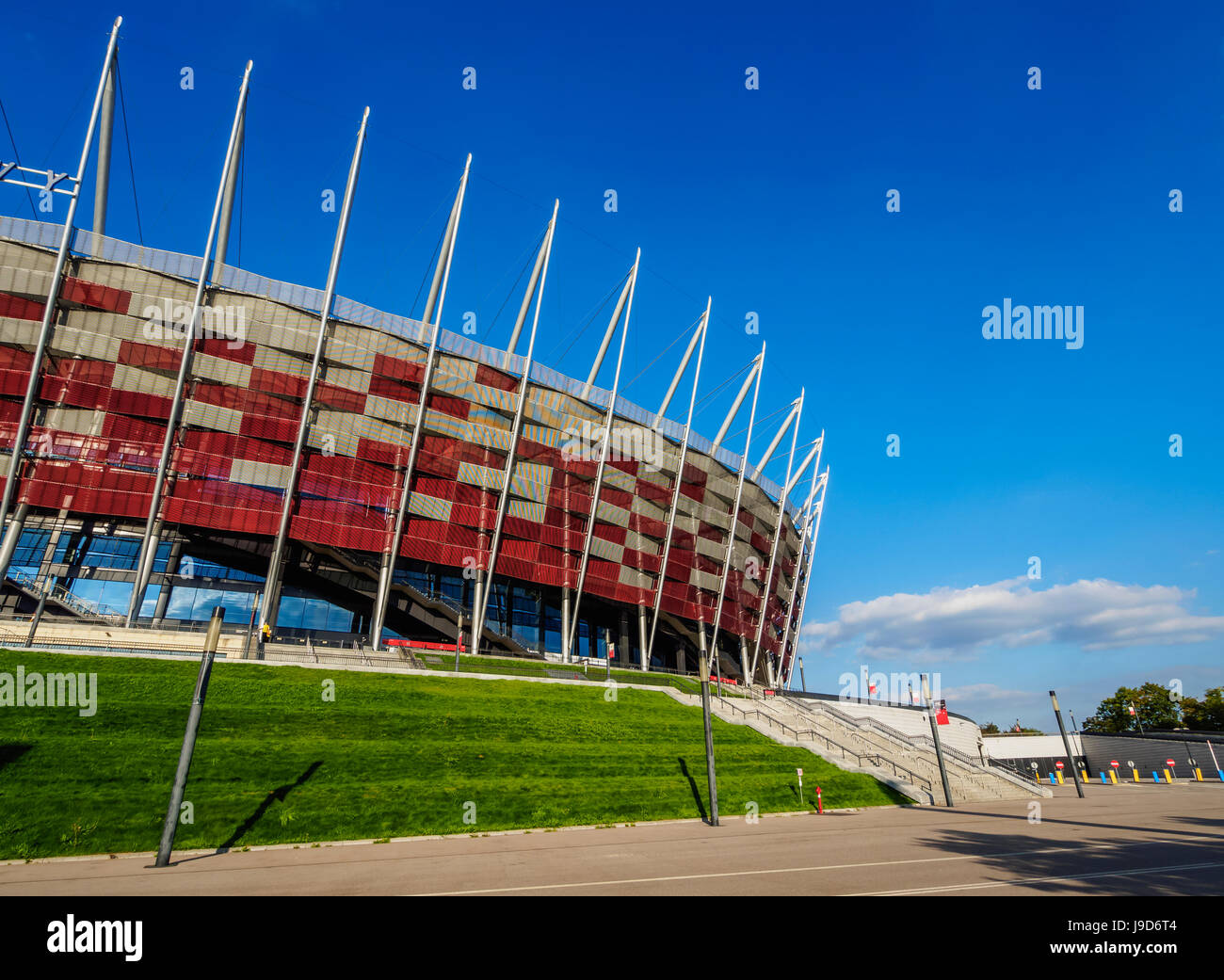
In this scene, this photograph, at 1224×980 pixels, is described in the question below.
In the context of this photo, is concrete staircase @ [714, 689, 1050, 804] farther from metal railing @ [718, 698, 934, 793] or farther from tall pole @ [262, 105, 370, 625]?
tall pole @ [262, 105, 370, 625]

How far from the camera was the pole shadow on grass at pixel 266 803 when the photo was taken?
14.8 m

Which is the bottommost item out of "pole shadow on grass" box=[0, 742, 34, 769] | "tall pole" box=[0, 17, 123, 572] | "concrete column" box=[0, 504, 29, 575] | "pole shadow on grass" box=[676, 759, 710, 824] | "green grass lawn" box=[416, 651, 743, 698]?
"pole shadow on grass" box=[676, 759, 710, 824]

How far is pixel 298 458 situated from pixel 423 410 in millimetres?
9892

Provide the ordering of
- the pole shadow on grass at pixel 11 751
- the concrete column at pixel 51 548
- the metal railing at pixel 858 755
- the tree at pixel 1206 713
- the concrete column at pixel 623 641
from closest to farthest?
the pole shadow on grass at pixel 11 751 → the metal railing at pixel 858 755 → the concrete column at pixel 51 548 → the concrete column at pixel 623 641 → the tree at pixel 1206 713

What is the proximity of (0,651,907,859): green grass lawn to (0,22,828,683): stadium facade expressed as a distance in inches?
720

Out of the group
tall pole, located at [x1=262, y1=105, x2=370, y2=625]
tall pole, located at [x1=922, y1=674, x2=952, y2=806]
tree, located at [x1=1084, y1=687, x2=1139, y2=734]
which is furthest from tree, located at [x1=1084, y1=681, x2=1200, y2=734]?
tall pole, located at [x1=262, y1=105, x2=370, y2=625]

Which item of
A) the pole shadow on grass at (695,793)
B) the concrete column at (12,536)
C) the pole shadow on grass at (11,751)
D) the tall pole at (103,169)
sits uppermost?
the tall pole at (103,169)

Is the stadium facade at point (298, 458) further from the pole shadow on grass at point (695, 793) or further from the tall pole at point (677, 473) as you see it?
the pole shadow on grass at point (695, 793)

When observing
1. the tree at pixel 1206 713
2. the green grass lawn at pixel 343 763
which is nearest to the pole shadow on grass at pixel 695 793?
the green grass lawn at pixel 343 763

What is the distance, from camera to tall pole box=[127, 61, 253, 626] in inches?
1799

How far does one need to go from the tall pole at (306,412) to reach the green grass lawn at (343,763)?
21.4 m

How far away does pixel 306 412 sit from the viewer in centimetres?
5022

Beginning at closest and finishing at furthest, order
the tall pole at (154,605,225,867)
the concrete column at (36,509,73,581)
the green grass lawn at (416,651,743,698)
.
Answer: the tall pole at (154,605,225,867) → the green grass lawn at (416,651,743,698) → the concrete column at (36,509,73,581)
